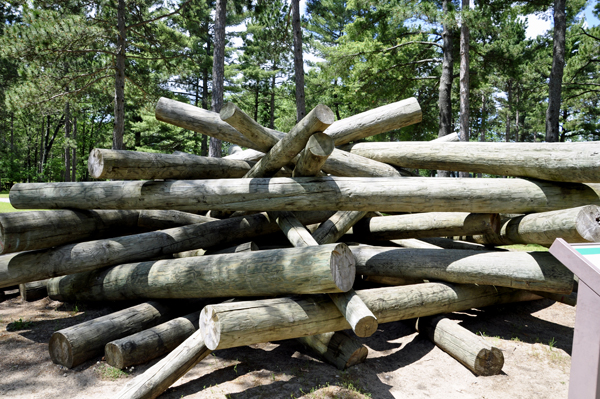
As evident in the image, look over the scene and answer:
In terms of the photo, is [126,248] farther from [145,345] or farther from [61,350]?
[145,345]

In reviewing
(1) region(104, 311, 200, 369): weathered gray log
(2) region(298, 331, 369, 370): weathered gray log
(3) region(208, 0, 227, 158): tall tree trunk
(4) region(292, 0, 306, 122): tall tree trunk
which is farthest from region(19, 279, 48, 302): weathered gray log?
(4) region(292, 0, 306, 122): tall tree trunk

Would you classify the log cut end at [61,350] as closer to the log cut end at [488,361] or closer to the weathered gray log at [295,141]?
the weathered gray log at [295,141]

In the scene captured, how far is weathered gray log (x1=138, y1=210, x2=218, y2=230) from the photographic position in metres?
6.05

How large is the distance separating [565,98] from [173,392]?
85.9ft

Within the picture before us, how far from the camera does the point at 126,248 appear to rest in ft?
16.9

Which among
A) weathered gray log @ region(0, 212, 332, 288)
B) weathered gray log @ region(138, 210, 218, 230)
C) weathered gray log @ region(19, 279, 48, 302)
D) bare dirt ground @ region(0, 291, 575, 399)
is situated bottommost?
bare dirt ground @ region(0, 291, 575, 399)

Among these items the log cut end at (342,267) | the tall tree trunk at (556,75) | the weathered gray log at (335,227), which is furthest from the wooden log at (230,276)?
the tall tree trunk at (556,75)

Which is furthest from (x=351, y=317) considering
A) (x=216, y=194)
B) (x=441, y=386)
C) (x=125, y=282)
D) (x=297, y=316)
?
(x=125, y=282)

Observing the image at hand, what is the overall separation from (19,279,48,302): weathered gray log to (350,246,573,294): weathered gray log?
4820 mm

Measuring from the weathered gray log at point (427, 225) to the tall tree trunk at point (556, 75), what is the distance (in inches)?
334

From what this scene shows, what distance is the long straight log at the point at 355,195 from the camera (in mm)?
4766

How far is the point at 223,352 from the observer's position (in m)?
4.39

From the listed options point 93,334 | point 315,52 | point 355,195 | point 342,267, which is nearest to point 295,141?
point 355,195

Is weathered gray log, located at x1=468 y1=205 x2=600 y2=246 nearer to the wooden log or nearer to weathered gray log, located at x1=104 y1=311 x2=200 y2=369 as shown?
the wooden log
